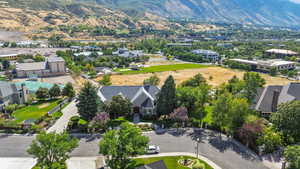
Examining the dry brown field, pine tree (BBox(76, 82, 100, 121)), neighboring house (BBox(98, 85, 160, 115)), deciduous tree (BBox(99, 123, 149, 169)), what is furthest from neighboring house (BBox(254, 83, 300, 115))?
the dry brown field

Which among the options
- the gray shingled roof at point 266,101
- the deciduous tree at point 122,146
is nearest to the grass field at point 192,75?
the gray shingled roof at point 266,101

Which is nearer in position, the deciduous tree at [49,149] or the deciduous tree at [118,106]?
the deciduous tree at [49,149]

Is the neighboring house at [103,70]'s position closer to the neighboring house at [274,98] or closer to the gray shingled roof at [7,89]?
the gray shingled roof at [7,89]

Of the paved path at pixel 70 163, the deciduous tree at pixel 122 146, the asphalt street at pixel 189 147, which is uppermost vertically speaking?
the deciduous tree at pixel 122 146

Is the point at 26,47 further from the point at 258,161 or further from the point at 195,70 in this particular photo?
the point at 258,161

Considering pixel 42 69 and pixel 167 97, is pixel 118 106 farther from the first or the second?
pixel 42 69

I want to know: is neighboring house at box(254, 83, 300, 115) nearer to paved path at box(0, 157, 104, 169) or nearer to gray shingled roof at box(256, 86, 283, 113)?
gray shingled roof at box(256, 86, 283, 113)
